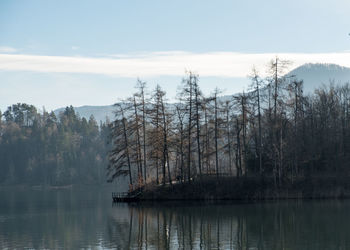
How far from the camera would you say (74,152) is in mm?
162625

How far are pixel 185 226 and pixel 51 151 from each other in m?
123

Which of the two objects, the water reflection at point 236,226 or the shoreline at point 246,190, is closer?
the water reflection at point 236,226

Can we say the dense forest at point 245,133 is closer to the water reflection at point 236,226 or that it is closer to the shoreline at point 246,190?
Result: the shoreline at point 246,190

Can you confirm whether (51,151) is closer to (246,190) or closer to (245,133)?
(245,133)

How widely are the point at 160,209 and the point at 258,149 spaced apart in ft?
58.4

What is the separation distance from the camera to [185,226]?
4500 cm

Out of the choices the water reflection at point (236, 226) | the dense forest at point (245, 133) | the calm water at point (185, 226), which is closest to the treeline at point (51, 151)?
the dense forest at point (245, 133)

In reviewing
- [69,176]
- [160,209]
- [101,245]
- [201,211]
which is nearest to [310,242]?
[101,245]

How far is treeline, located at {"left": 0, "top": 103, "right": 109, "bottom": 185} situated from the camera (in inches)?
6093

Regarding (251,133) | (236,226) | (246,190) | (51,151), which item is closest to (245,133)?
(251,133)

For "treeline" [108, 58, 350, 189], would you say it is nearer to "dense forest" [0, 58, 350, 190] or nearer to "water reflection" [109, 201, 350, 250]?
"dense forest" [0, 58, 350, 190]

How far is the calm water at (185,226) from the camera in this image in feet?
120

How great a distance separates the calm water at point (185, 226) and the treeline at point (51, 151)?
301 ft

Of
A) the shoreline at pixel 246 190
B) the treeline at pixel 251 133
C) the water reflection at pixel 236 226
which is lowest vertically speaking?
the water reflection at pixel 236 226
